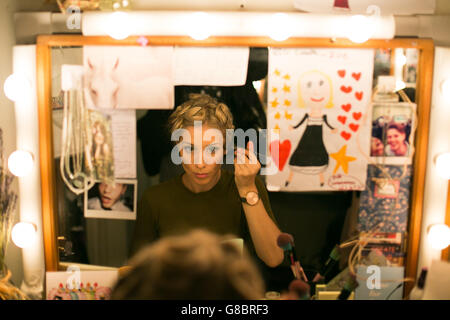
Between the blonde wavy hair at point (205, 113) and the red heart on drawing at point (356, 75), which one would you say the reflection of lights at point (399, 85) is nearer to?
the red heart on drawing at point (356, 75)

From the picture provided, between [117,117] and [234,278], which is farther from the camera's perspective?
[117,117]

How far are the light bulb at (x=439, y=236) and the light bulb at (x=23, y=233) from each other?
1188mm

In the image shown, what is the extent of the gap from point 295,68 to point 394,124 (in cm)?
34

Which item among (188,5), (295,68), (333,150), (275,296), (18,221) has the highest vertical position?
(188,5)

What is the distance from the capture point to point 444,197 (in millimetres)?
1135

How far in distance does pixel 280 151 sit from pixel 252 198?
0.54 feet

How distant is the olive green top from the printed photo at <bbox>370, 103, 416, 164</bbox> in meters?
0.36

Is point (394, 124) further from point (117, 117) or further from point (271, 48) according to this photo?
point (117, 117)

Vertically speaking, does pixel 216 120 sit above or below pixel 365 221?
above

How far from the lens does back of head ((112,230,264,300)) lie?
2.10 ft

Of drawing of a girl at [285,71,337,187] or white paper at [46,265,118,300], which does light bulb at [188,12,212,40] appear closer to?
drawing of a girl at [285,71,337,187]

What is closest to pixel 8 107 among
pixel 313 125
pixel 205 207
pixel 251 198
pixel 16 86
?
pixel 16 86

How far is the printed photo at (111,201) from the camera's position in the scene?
3.80 feet

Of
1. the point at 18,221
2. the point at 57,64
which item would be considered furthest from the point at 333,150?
the point at 18,221
